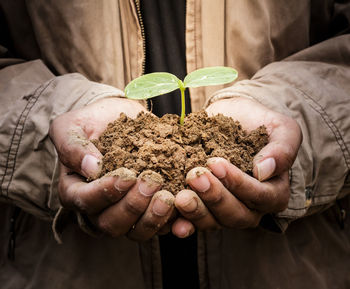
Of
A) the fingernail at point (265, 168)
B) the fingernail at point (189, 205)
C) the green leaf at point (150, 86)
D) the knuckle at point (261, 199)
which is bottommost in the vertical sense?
the knuckle at point (261, 199)

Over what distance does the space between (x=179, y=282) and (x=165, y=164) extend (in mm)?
603

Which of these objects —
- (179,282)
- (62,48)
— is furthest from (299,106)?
(62,48)

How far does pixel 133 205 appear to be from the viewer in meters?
0.65

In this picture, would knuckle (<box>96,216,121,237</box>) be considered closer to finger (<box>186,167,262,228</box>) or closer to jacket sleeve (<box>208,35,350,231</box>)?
finger (<box>186,167,262,228</box>)

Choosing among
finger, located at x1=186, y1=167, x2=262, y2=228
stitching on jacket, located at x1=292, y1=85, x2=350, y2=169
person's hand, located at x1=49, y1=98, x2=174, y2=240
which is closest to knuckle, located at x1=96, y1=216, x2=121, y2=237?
person's hand, located at x1=49, y1=98, x2=174, y2=240

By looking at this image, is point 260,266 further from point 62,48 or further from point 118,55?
point 62,48

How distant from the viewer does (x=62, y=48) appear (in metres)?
1.12

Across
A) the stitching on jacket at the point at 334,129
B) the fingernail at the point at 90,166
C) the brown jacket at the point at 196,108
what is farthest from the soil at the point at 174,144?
the stitching on jacket at the point at 334,129

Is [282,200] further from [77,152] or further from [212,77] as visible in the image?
[77,152]

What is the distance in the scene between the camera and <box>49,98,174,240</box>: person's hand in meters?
0.64

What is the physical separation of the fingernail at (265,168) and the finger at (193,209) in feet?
0.48

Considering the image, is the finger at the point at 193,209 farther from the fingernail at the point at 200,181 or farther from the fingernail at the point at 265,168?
the fingernail at the point at 265,168

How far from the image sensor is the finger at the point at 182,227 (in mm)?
692

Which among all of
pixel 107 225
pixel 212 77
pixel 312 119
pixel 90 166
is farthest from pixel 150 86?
pixel 312 119
